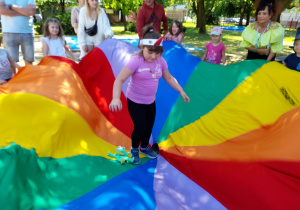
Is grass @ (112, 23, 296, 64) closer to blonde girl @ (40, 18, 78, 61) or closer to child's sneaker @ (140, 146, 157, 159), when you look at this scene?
blonde girl @ (40, 18, 78, 61)

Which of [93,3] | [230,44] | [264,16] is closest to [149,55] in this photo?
[264,16]

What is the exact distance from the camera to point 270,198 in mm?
1612

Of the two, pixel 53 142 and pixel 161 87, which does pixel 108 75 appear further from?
pixel 53 142

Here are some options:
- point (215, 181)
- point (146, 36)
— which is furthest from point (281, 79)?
point (146, 36)

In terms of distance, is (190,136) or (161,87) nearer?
(190,136)

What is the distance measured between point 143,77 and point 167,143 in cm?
84

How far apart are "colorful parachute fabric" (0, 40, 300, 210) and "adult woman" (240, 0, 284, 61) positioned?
540mm

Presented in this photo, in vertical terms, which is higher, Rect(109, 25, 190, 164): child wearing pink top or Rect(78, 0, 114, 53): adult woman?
Rect(78, 0, 114, 53): adult woman

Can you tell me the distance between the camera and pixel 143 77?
2.05 m

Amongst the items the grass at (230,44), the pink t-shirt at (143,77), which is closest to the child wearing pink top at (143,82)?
the pink t-shirt at (143,77)

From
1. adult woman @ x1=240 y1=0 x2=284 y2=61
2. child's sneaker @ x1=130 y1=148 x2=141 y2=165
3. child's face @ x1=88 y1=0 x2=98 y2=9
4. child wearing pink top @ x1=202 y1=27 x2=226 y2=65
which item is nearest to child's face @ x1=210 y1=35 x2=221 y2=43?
child wearing pink top @ x1=202 y1=27 x2=226 y2=65

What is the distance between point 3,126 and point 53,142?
42 centimetres

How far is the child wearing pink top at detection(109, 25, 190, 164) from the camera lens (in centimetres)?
195

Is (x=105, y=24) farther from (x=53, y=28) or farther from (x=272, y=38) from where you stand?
(x=272, y=38)
